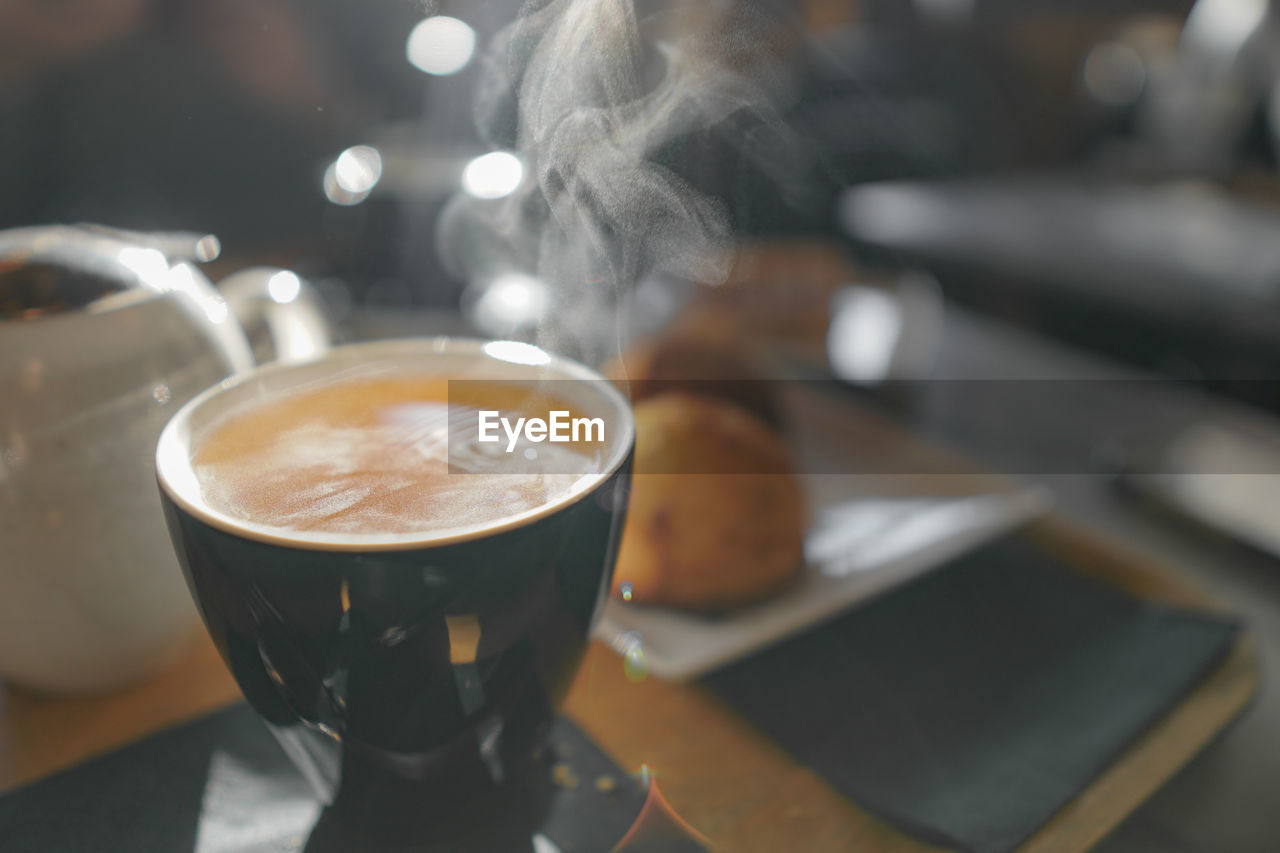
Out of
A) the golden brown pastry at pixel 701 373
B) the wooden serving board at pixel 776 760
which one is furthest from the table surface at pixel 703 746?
the golden brown pastry at pixel 701 373

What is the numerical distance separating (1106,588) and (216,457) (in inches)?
17.2

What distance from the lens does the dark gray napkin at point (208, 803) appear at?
29 cm

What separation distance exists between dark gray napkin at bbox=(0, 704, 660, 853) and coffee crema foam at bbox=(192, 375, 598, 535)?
121mm

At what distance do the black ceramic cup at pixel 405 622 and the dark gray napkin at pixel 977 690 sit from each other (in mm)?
120

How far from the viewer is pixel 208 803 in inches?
12.1

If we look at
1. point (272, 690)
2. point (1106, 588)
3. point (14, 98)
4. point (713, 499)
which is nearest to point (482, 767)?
point (272, 690)

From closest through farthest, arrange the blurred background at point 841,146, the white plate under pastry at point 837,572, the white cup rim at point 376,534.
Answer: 1. the white cup rim at point 376,534
2. the white plate under pastry at point 837,572
3. the blurred background at point 841,146

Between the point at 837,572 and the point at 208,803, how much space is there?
0.30 meters

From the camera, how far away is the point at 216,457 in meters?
0.28

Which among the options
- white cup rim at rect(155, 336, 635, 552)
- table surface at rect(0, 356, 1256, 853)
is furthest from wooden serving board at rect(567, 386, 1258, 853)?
white cup rim at rect(155, 336, 635, 552)

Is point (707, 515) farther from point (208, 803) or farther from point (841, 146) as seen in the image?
point (841, 146)

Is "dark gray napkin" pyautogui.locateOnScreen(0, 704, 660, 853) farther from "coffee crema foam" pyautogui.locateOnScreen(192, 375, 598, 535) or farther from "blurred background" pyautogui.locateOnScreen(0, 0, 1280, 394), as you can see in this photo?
"blurred background" pyautogui.locateOnScreen(0, 0, 1280, 394)

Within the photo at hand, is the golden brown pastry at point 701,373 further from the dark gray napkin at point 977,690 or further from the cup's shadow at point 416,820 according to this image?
the cup's shadow at point 416,820

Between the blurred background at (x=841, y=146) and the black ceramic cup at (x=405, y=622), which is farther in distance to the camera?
the blurred background at (x=841, y=146)
